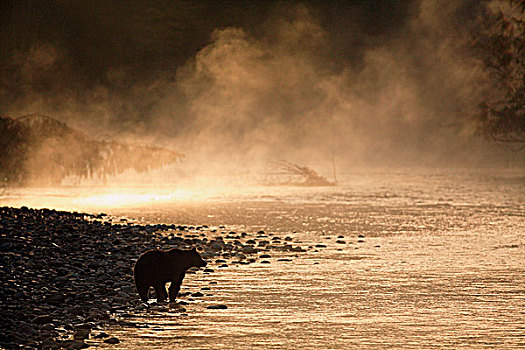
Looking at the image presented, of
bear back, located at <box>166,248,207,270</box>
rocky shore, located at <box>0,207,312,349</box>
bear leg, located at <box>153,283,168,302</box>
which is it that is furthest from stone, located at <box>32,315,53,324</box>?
bear back, located at <box>166,248,207,270</box>

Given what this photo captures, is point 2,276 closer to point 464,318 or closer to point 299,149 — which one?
point 464,318

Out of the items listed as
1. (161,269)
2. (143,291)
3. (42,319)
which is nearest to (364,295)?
(161,269)

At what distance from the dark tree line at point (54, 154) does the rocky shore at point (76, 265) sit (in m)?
10.3

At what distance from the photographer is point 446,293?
507 inches

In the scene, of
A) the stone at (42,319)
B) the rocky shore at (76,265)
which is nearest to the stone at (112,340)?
the rocky shore at (76,265)

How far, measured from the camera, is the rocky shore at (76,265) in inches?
393

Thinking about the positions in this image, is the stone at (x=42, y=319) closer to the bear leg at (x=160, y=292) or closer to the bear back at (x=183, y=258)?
the bear leg at (x=160, y=292)

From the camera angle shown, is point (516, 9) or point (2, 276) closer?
point (2, 276)

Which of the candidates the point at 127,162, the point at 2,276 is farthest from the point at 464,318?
the point at 127,162

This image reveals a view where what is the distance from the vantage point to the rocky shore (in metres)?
9.97

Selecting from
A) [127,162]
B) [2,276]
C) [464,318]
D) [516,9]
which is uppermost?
[516,9]

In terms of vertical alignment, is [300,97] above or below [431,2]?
below

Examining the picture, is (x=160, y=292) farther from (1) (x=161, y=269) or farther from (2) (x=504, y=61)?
(2) (x=504, y=61)

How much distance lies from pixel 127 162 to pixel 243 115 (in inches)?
3569
